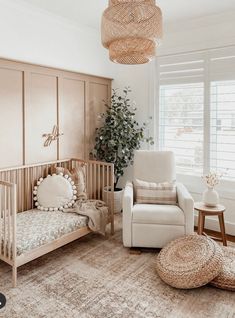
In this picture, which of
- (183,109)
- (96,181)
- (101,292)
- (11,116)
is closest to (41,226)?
(101,292)

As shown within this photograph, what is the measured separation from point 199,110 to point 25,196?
2.45 metres

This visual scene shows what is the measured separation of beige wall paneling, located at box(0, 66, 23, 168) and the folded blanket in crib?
0.84 metres

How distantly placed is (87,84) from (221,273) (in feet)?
9.65

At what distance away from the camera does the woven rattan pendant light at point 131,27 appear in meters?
2.08

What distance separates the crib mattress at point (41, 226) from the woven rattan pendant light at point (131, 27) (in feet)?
5.66

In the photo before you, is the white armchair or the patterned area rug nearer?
the patterned area rug

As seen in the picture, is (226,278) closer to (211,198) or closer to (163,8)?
(211,198)

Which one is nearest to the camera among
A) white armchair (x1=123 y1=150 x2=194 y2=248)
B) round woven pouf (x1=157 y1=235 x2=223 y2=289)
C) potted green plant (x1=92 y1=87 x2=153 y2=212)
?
round woven pouf (x1=157 y1=235 x2=223 y2=289)

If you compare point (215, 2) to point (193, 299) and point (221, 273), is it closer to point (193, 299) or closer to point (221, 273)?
point (221, 273)

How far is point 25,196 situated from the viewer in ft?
11.2

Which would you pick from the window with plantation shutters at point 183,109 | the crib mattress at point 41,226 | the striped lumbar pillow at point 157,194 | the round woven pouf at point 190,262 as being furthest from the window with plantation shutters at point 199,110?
the crib mattress at point 41,226

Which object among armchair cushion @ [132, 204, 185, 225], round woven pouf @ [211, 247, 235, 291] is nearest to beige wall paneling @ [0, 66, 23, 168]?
armchair cushion @ [132, 204, 185, 225]

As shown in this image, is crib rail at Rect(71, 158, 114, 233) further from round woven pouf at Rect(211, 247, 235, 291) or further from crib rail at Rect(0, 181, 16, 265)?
round woven pouf at Rect(211, 247, 235, 291)

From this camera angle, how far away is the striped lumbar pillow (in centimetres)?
340
